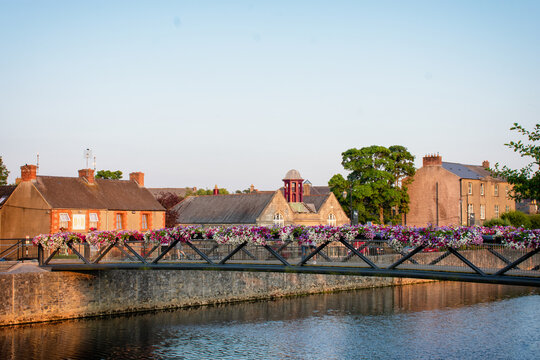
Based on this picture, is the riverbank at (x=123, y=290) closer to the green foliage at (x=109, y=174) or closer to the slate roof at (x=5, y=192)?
the slate roof at (x=5, y=192)

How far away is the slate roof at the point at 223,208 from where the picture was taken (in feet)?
191

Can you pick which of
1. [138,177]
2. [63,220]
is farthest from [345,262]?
[138,177]

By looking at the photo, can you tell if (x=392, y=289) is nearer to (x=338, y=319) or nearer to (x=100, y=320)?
(x=338, y=319)

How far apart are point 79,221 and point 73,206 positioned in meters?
1.26

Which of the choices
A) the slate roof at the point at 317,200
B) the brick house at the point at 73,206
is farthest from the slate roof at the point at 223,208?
the brick house at the point at 73,206

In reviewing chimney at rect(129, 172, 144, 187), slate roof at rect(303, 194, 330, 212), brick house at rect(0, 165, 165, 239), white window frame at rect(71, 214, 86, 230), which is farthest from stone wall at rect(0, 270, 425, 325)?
slate roof at rect(303, 194, 330, 212)

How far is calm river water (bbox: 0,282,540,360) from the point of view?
25188mm

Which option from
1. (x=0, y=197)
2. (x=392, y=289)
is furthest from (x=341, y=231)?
(x=0, y=197)

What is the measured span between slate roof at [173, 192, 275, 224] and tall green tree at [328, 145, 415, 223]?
11.9m

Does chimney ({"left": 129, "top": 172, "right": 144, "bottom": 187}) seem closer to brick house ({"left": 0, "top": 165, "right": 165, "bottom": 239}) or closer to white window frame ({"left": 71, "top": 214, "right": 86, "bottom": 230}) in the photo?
brick house ({"left": 0, "top": 165, "right": 165, "bottom": 239})

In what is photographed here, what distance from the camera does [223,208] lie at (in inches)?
2434

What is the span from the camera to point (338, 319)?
3284 centimetres

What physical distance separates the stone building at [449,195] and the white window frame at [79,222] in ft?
125

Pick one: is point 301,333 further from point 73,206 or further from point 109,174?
point 109,174
